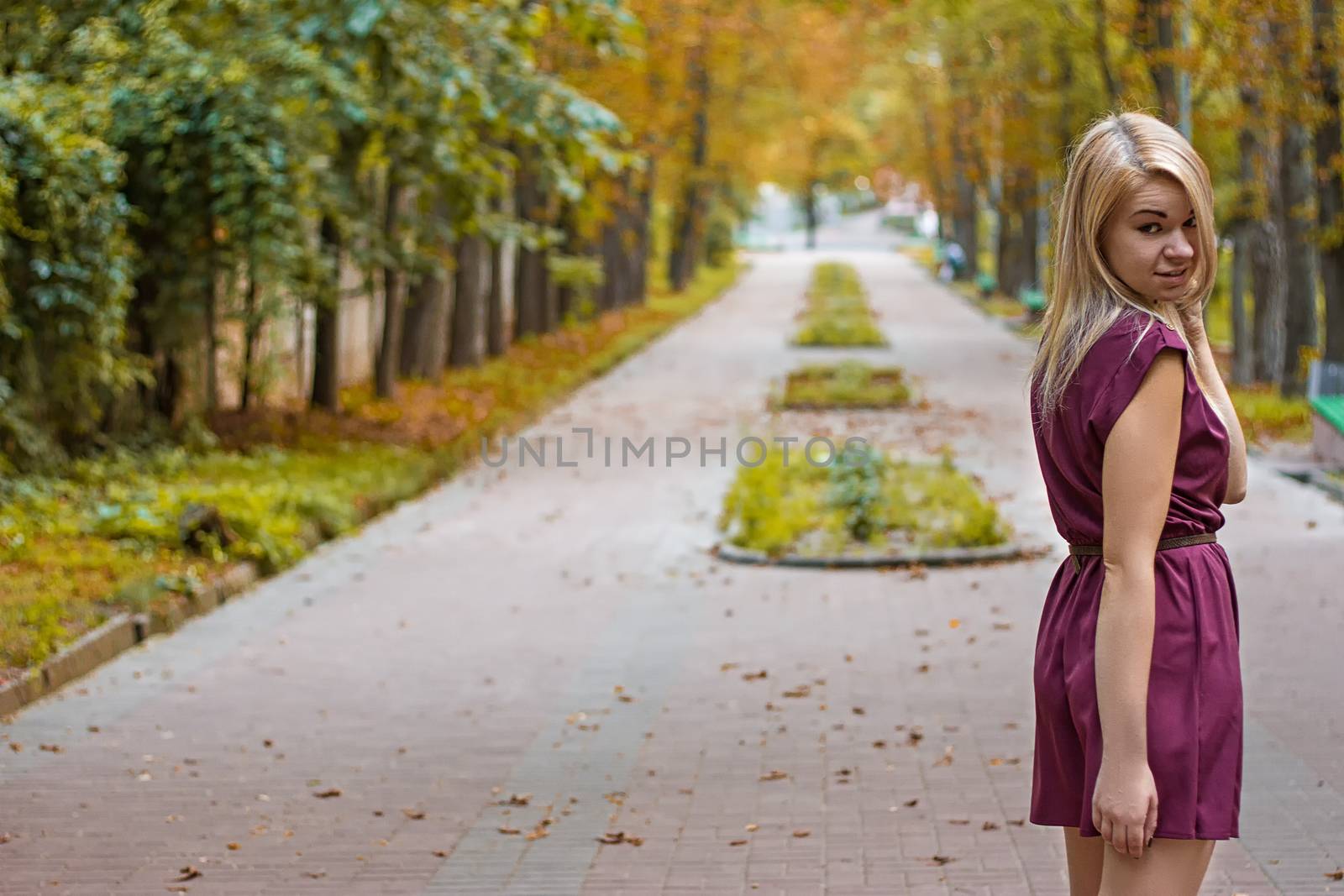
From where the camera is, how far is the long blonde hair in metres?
2.97

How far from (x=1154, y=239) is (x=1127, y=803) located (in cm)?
91

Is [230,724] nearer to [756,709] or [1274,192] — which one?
[756,709]

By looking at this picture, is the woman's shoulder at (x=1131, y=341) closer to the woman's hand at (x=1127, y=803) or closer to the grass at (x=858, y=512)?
the woman's hand at (x=1127, y=803)

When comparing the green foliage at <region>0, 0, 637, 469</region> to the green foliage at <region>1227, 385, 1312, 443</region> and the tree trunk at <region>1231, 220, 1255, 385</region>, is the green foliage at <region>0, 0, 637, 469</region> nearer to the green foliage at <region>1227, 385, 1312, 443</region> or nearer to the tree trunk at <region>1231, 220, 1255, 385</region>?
the green foliage at <region>1227, 385, 1312, 443</region>

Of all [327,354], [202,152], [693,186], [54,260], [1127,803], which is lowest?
[327,354]

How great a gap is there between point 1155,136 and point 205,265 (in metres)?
13.1

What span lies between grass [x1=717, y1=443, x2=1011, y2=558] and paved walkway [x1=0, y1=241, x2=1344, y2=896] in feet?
1.43

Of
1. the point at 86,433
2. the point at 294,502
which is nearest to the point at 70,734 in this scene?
the point at 294,502

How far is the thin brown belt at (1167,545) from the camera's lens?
3002mm

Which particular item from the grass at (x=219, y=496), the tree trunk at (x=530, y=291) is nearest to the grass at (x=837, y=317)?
the tree trunk at (x=530, y=291)

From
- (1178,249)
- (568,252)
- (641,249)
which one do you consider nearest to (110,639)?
(1178,249)

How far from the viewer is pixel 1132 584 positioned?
2.92 m

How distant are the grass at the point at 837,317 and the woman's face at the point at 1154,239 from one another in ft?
96.5

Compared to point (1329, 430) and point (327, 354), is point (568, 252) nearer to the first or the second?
point (327, 354)
